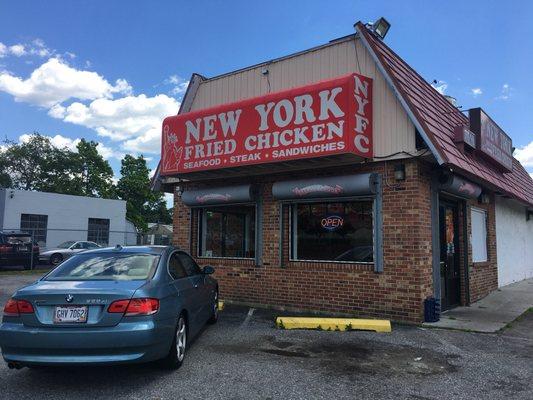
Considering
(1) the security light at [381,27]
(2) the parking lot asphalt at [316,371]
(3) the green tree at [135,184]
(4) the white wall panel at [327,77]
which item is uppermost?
(3) the green tree at [135,184]

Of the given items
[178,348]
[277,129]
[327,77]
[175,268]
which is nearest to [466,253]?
[327,77]

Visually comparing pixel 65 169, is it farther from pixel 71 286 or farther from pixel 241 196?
pixel 71 286

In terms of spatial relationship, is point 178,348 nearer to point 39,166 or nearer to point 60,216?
point 60,216

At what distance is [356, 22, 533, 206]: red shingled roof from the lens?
8219 mm

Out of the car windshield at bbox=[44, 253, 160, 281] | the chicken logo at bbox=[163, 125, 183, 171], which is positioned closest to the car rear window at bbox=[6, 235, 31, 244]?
the chicken logo at bbox=[163, 125, 183, 171]

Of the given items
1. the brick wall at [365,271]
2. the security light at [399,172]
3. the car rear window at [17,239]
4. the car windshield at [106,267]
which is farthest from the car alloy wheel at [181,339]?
the car rear window at [17,239]

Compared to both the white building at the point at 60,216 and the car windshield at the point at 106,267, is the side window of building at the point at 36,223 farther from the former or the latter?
the car windshield at the point at 106,267

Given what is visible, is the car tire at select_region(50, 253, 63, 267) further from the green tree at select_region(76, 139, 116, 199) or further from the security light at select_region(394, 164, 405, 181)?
the green tree at select_region(76, 139, 116, 199)

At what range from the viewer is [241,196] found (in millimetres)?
10344

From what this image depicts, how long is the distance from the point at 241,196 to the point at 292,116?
7.52 feet

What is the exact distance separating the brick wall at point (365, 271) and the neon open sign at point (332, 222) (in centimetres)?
76

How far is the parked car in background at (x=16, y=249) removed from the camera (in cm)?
2009

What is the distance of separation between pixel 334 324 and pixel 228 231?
172 inches

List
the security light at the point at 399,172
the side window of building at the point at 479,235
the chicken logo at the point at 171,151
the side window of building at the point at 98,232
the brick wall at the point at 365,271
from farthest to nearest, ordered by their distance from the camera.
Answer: the side window of building at the point at 98,232 → the side window of building at the point at 479,235 → the chicken logo at the point at 171,151 → the security light at the point at 399,172 → the brick wall at the point at 365,271
